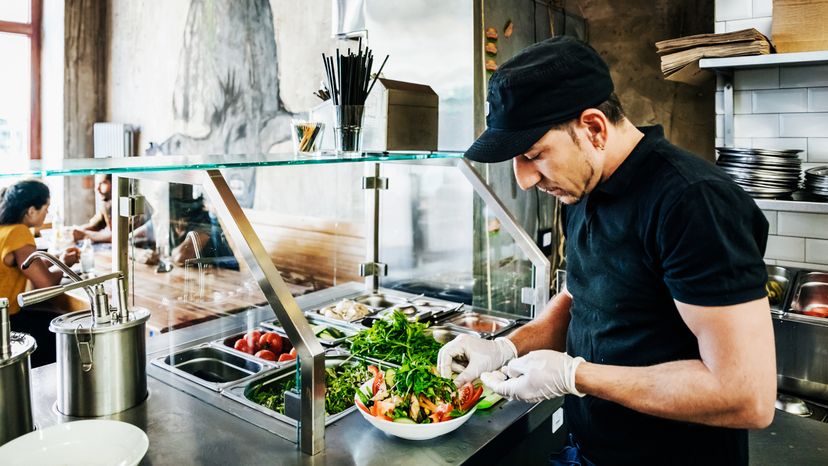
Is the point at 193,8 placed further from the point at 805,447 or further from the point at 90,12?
the point at 805,447

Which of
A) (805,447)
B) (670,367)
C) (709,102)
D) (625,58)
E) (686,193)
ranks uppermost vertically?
(625,58)

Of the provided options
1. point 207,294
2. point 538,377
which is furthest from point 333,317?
point 538,377

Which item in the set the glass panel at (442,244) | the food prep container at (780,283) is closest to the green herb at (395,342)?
the glass panel at (442,244)

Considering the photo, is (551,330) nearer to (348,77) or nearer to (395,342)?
(395,342)

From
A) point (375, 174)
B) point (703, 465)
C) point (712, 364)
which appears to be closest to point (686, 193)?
point (712, 364)

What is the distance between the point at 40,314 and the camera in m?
3.62


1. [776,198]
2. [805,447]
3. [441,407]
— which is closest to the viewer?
[441,407]

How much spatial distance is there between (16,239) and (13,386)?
101 inches

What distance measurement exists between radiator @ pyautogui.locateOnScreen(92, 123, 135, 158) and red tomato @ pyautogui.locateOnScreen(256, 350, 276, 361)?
5.71m

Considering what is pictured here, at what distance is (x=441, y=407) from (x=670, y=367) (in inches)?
21.4

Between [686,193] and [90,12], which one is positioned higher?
[90,12]

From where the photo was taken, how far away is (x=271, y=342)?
205cm

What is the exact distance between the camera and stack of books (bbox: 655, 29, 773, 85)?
2.52m

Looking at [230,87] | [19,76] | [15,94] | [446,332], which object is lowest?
[446,332]
